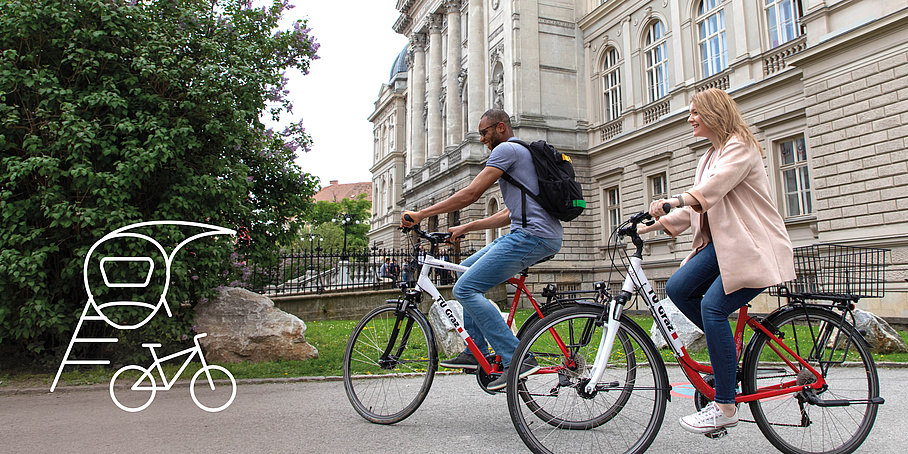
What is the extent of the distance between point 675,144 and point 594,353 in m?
23.1

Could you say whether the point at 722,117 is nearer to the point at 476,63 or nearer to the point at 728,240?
the point at 728,240

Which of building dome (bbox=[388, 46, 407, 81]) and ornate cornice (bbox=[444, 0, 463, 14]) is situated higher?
building dome (bbox=[388, 46, 407, 81])

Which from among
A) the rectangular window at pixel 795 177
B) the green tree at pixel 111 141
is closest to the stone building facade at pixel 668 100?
the rectangular window at pixel 795 177

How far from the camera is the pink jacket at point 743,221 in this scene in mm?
3227

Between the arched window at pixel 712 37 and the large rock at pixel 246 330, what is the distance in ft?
68.5

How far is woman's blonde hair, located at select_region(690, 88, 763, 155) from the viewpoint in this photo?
3.46 metres

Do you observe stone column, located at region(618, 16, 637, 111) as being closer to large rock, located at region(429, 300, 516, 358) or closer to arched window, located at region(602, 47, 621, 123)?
arched window, located at region(602, 47, 621, 123)

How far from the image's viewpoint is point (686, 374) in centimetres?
347

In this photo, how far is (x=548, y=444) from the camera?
132 inches

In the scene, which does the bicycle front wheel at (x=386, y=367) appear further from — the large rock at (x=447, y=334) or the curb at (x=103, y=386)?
the large rock at (x=447, y=334)

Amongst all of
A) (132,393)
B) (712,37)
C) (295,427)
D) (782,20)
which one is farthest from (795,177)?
(132,393)

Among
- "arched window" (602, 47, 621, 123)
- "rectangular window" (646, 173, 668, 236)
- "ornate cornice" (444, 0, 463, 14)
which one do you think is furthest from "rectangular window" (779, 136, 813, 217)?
"ornate cornice" (444, 0, 463, 14)

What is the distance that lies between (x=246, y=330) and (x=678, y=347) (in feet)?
20.3

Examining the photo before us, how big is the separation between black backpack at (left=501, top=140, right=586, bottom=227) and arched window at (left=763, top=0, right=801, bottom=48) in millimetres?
19428
